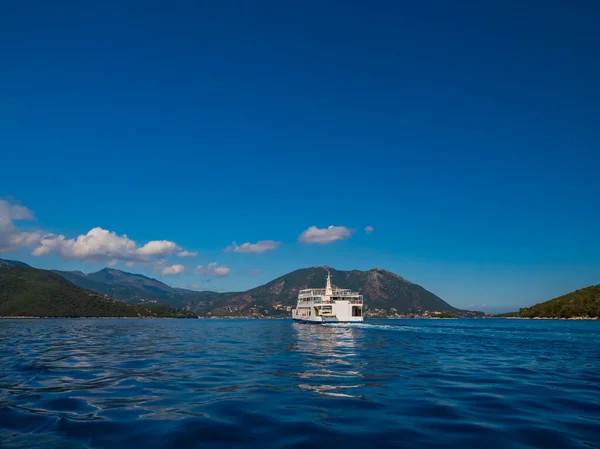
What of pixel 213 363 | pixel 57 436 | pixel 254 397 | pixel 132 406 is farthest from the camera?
pixel 213 363

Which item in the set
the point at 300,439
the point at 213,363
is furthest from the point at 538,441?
the point at 213,363

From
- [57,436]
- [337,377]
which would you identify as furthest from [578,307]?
[57,436]

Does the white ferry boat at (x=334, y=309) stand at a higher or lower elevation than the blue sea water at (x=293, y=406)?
higher

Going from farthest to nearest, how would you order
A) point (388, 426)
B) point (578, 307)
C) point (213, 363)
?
point (578, 307)
point (213, 363)
point (388, 426)

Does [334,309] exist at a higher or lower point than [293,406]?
higher

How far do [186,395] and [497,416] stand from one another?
39.3ft

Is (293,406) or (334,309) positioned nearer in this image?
(293,406)

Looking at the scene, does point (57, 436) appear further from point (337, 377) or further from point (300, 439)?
point (337, 377)

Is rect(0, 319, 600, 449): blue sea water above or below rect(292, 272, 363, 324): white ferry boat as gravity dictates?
below

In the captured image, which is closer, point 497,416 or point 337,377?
point 497,416

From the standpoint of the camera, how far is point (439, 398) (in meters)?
15.4

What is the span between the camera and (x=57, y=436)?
1009 centimetres

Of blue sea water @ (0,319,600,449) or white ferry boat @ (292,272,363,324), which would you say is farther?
white ferry boat @ (292,272,363,324)

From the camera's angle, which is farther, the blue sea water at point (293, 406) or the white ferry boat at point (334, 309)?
the white ferry boat at point (334, 309)
